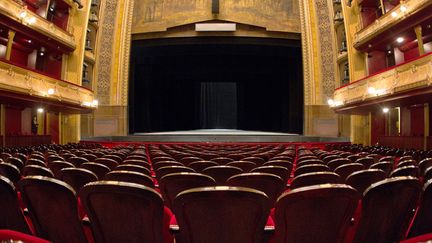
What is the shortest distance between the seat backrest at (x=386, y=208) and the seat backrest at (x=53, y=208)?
1518mm

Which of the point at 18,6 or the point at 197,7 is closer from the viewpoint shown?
the point at 18,6

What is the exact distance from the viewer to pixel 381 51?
16.9 meters

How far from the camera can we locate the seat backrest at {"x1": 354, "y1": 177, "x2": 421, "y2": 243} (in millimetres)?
1812

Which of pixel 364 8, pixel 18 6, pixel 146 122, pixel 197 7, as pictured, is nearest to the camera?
pixel 18 6

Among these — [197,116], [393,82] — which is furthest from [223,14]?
[197,116]

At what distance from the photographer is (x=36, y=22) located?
14.6 metres

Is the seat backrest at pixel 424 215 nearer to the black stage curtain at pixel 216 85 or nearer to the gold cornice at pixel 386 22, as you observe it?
the gold cornice at pixel 386 22

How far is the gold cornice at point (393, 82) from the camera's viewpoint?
32.8 feet

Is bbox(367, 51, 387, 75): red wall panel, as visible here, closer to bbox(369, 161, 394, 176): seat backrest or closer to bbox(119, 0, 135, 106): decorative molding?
bbox(119, 0, 135, 106): decorative molding

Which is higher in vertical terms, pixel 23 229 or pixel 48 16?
pixel 48 16

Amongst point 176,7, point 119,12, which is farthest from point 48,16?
point 176,7

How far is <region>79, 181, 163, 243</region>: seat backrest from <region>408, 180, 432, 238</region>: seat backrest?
1.47 m

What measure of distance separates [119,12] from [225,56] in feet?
23.7

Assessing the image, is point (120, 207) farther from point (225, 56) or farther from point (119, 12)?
point (225, 56)
